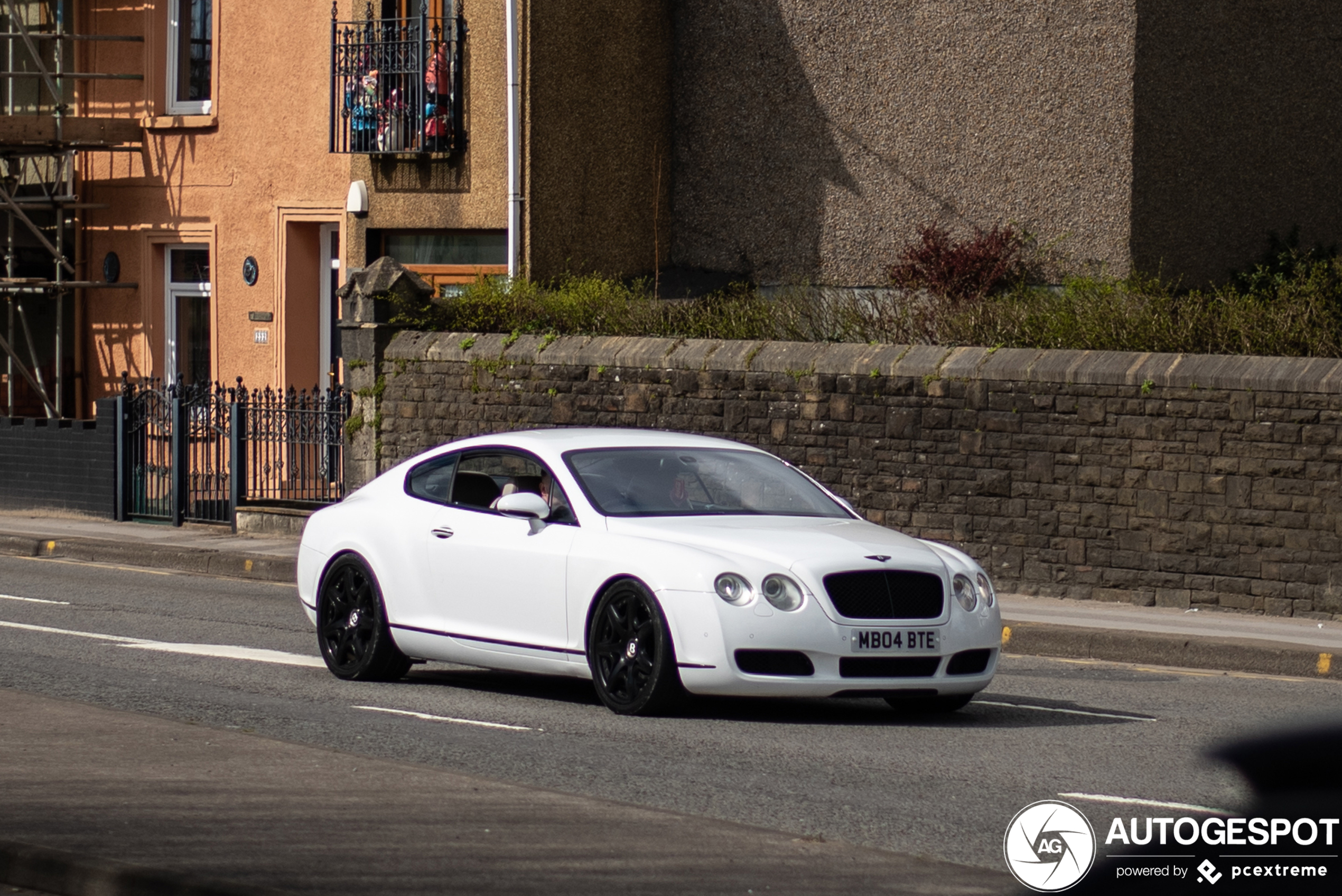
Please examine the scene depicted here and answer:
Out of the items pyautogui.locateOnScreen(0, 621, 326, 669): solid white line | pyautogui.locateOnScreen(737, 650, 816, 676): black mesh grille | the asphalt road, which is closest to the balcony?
the asphalt road

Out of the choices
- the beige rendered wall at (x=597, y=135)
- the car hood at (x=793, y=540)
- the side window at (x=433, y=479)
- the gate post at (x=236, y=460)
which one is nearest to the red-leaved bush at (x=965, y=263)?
the beige rendered wall at (x=597, y=135)

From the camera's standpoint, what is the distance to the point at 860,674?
29.3 feet

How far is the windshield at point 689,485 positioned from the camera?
32.3 ft

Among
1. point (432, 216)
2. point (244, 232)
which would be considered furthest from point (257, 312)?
point (432, 216)

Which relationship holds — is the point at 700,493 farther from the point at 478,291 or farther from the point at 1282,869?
the point at 478,291

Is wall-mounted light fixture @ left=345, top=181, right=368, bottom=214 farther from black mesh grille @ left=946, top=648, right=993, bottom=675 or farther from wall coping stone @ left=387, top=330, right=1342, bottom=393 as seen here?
black mesh grille @ left=946, top=648, right=993, bottom=675

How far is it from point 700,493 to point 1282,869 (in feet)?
22.5

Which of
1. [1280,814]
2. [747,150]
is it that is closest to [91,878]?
[1280,814]

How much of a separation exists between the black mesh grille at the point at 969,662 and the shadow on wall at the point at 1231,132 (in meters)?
12.3

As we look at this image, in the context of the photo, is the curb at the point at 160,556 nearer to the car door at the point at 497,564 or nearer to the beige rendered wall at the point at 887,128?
the car door at the point at 497,564

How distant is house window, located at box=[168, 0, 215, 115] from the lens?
24.8 m

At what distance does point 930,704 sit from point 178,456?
525 inches

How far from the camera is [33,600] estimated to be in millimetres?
15117

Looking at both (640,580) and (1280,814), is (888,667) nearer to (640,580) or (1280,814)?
(640,580)
